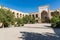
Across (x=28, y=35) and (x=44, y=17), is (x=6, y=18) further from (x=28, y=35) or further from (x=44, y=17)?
(x=44, y=17)

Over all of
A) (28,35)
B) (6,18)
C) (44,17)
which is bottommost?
(28,35)

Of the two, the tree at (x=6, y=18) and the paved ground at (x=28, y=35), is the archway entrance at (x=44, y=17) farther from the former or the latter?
the paved ground at (x=28, y=35)

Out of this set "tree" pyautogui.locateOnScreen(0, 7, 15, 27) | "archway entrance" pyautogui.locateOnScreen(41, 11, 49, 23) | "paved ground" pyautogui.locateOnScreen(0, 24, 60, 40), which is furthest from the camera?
"archway entrance" pyautogui.locateOnScreen(41, 11, 49, 23)

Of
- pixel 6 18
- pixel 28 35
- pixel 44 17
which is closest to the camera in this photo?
pixel 28 35

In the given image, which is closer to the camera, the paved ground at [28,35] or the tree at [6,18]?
the paved ground at [28,35]

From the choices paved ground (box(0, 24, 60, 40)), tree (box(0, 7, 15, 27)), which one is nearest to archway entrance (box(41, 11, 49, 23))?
tree (box(0, 7, 15, 27))

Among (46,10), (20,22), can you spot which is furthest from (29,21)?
(20,22)

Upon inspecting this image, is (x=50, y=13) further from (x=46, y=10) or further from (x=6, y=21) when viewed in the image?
(x=6, y=21)

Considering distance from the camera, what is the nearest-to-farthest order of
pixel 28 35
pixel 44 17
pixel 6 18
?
pixel 28 35, pixel 6 18, pixel 44 17

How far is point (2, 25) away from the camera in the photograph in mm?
20625

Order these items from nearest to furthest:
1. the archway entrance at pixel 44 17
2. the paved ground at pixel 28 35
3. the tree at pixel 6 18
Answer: the paved ground at pixel 28 35
the tree at pixel 6 18
the archway entrance at pixel 44 17

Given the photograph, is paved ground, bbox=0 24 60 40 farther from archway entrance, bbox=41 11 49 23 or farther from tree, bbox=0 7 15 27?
archway entrance, bbox=41 11 49 23

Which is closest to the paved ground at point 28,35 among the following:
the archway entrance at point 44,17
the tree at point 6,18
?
the tree at point 6,18

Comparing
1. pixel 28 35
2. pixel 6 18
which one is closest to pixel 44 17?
pixel 6 18
